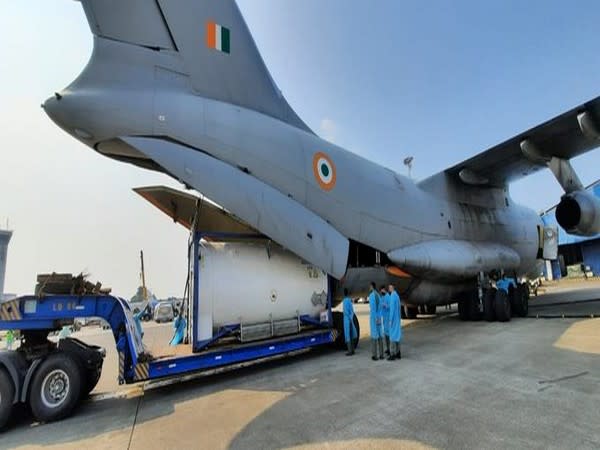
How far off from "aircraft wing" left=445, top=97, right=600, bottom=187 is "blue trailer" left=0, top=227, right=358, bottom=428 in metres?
8.23

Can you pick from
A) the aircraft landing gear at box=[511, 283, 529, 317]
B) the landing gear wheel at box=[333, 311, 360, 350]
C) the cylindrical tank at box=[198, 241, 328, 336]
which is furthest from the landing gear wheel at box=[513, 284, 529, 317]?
the cylindrical tank at box=[198, 241, 328, 336]

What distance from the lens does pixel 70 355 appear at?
490cm

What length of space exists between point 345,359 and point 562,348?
403cm

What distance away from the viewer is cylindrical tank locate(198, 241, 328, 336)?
239 inches

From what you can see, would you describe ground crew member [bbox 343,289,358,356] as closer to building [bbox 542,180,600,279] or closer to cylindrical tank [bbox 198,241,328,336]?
cylindrical tank [bbox 198,241,328,336]

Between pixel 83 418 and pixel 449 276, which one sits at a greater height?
pixel 449 276

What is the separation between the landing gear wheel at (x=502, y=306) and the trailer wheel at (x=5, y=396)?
11204mm

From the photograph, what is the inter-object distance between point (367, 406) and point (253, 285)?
307 cm

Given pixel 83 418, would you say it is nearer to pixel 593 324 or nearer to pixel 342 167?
pixel 342 167

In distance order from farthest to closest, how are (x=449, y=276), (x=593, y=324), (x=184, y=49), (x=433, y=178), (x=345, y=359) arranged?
(x=433, y=178), (x=449, y=276), (x=593, y=324), (x=345, y=359), (x=184, y=49)

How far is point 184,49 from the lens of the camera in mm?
5762

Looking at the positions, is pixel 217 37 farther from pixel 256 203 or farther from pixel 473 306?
pixel 473 306

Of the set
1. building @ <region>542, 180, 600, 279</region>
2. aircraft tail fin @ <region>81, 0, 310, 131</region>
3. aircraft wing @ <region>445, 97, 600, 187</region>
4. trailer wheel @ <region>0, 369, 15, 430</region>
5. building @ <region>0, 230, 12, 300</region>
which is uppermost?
building @ <region>0, 230, 12, 300</region>

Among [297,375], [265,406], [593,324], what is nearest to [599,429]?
[265,406]
